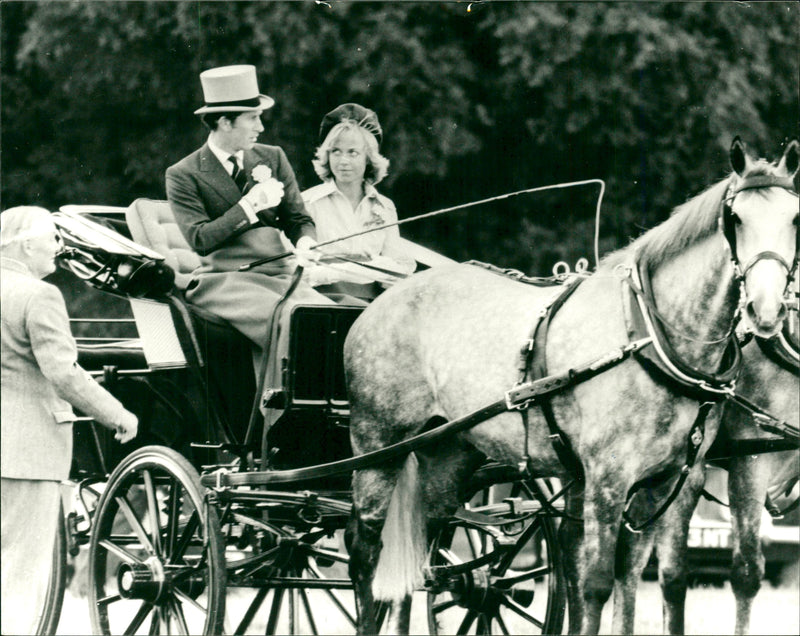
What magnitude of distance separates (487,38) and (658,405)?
9.38ft

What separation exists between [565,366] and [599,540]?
0.66 meters

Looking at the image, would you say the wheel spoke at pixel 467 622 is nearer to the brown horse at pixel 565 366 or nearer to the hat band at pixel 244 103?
the brown horse at pixel 565 366

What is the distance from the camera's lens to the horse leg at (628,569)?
539 cm

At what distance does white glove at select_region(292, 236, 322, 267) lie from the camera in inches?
237

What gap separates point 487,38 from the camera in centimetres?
709

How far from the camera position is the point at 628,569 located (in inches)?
215

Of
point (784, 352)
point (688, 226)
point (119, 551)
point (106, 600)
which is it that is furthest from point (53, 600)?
point (784, 352)

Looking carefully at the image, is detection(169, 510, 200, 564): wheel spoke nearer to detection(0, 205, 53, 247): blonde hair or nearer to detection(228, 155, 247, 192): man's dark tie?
detection(0, 205, 53, 247): blonde hair

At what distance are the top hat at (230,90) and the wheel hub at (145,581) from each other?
199cm

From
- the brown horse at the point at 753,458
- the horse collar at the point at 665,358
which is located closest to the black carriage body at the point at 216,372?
the horse collar at the point at 665,358

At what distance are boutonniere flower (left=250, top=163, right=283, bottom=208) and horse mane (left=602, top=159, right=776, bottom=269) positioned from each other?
170cm

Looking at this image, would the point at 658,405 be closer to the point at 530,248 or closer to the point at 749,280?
the point at 749,280

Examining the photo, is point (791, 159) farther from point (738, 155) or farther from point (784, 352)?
point (784, 352)

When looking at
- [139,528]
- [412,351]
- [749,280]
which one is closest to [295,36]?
[412,351]
